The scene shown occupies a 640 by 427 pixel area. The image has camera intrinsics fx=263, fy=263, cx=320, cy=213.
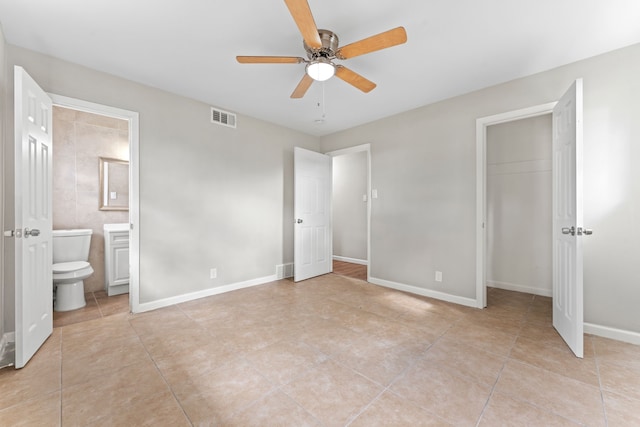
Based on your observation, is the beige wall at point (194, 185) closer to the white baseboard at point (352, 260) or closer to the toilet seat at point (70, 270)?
the toilet seat at point (70, 270)

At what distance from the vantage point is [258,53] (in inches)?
93.0

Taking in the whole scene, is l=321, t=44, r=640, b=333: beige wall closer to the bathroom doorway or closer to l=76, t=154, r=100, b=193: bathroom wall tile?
the bathroom doorway

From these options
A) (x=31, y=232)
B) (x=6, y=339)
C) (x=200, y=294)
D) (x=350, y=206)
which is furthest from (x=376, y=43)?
(x=350, y=206)

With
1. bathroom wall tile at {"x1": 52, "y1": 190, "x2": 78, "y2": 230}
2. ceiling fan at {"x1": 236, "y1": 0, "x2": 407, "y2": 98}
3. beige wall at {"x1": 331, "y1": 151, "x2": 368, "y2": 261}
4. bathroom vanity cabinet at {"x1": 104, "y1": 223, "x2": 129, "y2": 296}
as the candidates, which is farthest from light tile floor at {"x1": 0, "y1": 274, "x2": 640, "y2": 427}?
beige wall at {"x1": 331, "y1": 151, "x2": 368, "y2": 261}

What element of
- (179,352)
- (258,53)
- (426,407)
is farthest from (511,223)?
(179,352)

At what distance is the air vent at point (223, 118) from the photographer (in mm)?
3479

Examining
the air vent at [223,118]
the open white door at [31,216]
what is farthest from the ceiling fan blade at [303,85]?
the open white door at [31,216]

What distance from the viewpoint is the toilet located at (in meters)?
2.92

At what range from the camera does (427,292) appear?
11.3ft

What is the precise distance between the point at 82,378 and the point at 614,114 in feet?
15.2

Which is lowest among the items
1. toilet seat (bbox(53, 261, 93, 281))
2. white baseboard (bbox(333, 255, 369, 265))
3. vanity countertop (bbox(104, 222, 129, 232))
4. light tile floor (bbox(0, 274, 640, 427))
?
light tile floor (bbox(0, 274, 640, 427))

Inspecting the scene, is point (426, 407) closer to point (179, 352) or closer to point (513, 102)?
point (179, 352)

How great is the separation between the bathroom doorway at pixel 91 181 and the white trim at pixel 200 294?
1.43 ft

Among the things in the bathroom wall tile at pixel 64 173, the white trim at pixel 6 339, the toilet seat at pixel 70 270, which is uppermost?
the bathroom wall tile at pixel 64 173
